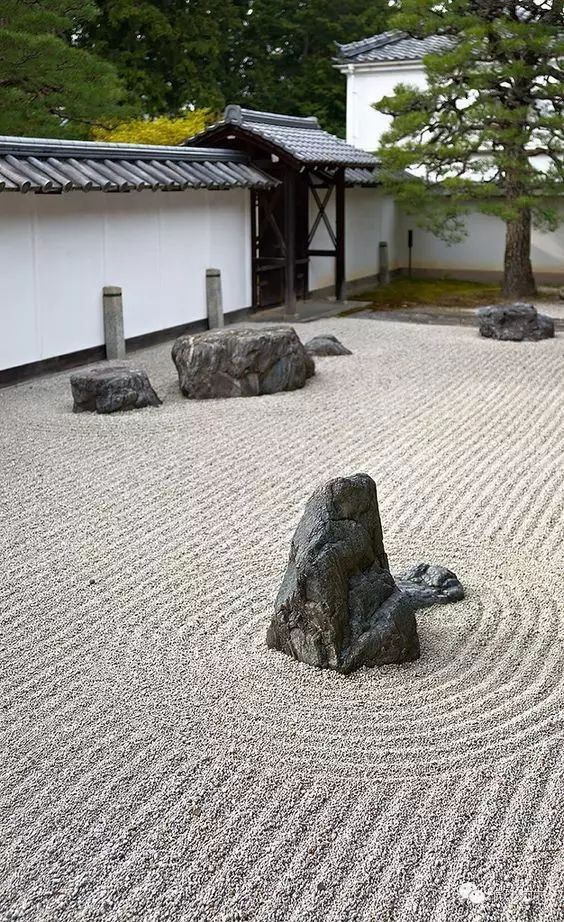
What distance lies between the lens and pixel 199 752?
4.20 meters

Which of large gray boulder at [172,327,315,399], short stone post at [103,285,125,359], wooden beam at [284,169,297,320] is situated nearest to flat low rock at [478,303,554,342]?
wooden beam at [284,169,297,320]

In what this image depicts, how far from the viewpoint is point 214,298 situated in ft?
53.2

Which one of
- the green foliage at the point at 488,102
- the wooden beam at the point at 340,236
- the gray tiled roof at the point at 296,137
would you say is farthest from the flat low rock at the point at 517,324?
the wooden beam at the point at 340,236

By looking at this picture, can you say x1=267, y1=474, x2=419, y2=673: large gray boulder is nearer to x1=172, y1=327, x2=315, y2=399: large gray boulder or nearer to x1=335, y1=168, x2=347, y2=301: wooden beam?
x1=172, y1=327, x2=315, y2=399: large gray boulder

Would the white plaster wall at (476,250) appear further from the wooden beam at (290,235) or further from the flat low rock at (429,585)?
the flat low rock at (429,585)

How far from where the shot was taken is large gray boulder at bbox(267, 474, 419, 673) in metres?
4.88

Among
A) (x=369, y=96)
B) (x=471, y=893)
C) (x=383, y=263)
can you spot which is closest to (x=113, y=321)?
(x=383, y=263)

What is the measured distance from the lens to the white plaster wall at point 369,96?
80.0 ft

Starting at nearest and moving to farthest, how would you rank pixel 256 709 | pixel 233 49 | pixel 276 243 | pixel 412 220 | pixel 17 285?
pixel 256 709, pixel 17 285, pixel 276 243, pixel 412 220, pixel 233 49

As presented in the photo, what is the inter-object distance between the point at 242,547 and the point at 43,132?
11.3m

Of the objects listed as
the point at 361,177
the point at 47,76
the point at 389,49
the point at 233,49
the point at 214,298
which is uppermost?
the point at 233,49

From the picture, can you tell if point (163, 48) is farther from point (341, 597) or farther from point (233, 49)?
point (341, 597)

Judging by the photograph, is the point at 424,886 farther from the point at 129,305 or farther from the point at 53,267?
the point at 129,305

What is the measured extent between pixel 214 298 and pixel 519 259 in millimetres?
6255
